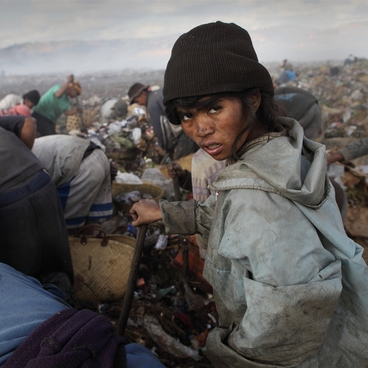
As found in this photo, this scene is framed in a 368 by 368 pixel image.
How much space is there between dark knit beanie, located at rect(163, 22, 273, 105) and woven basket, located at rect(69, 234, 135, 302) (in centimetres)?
209

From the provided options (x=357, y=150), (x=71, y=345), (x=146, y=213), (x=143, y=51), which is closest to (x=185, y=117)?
(x=146, y=213)

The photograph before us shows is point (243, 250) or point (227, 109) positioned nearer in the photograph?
point (243, 250)

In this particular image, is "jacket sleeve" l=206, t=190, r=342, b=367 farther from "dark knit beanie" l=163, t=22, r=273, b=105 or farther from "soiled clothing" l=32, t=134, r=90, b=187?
"soiled clothing" l=32, t=134, r=90, b=187

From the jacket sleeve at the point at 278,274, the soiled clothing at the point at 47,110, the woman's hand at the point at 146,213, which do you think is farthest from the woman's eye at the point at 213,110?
the soiled clothing at the point at 47,110

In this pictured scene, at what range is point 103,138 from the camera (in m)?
6.83

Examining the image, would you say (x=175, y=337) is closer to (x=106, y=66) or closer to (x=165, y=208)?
(x=165, y=208)

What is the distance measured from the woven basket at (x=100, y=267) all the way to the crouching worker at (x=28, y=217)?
20.0 inches

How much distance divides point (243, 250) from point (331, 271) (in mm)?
292

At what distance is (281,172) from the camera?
989 millimetres

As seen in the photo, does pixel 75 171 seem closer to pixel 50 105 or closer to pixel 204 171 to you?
pixel 204 171

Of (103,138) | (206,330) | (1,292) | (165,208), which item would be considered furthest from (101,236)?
(103,138)

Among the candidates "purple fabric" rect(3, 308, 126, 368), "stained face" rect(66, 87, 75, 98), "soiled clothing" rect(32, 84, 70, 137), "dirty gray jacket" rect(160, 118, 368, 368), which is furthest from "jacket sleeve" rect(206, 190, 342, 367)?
"stained face" rect(66, 87, 75, 98)

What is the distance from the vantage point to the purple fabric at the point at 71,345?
2.68 ft

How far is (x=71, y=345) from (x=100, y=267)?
6.88ft
